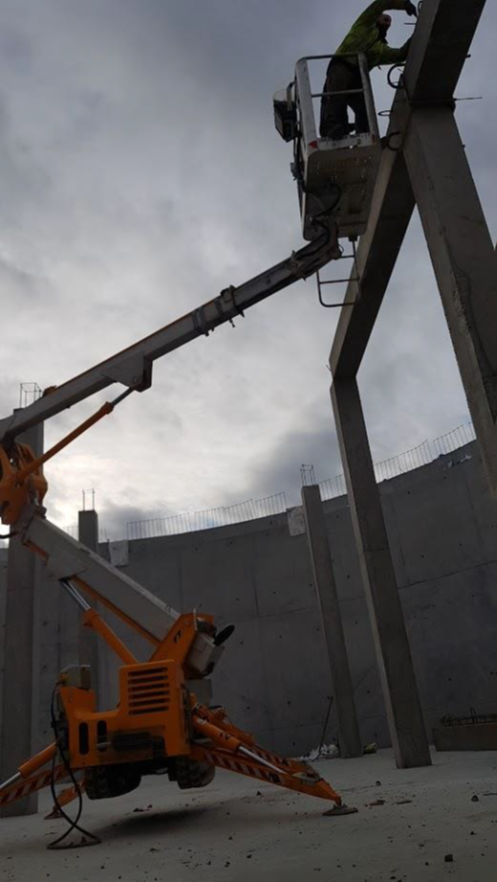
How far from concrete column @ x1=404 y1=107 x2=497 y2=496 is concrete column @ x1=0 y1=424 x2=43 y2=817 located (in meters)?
8.11

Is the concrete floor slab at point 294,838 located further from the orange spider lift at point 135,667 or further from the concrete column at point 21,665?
the concrete column at point 21,665

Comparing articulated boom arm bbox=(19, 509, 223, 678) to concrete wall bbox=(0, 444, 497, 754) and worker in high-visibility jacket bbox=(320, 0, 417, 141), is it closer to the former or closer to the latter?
worker in high-visibility jacket bbox=(320, 0, 417, 141)

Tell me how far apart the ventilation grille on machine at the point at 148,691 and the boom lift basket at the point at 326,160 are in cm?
562

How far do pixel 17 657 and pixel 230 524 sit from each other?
39.3 feet

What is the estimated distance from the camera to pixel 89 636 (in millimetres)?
17094

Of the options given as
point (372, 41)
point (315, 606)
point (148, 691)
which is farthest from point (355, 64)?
point (315, 606)

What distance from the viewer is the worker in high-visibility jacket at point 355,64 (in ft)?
24.1

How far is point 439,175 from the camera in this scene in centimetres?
641

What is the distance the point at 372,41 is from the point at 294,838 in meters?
8.02

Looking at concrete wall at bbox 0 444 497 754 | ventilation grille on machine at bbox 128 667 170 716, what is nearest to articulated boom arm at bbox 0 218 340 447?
ventilation grille on machine at bbox 128 667 170 716

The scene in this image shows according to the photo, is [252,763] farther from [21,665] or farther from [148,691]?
[21,665]

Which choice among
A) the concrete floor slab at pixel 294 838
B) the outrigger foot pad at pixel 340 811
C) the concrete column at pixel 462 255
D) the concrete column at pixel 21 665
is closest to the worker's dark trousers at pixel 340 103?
the concrete column at pixel 462 255

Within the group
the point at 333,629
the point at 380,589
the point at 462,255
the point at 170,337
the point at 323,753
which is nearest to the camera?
the point at 462,255

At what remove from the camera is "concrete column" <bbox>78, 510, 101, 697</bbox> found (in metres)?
17.0
